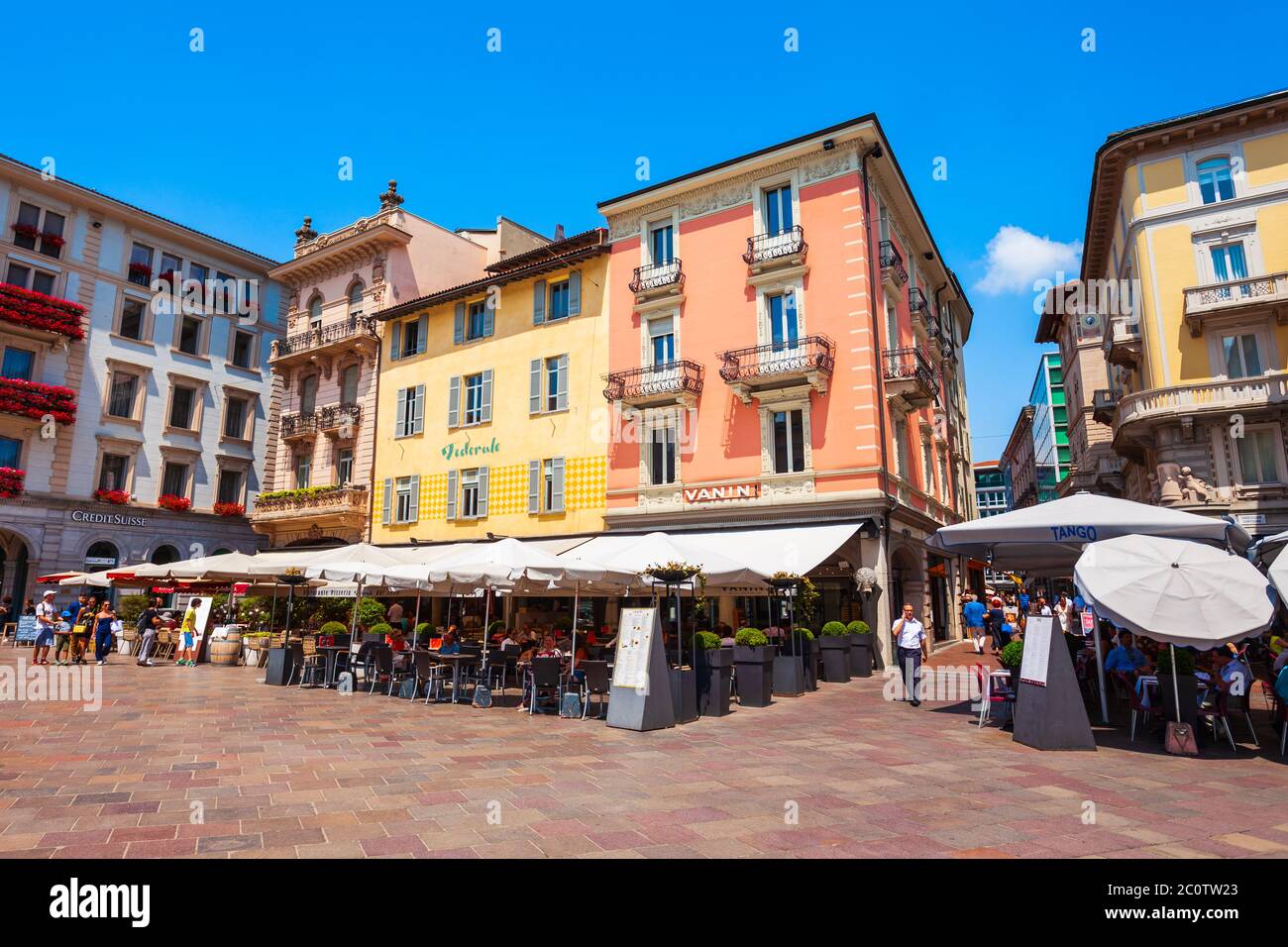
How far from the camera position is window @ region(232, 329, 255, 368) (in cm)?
3450

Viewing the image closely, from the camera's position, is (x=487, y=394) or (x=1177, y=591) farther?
(x=487, y=394)

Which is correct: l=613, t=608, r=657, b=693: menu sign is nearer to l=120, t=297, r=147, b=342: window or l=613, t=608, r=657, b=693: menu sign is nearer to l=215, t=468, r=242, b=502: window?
l=215, t=468, r=242, b=502: window

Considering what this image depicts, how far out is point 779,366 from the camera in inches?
761

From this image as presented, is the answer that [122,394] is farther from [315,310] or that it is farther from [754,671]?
[754,671]

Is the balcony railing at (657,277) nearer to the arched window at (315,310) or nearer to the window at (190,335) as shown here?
the arched window at (315,310)

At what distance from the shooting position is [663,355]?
22016mm

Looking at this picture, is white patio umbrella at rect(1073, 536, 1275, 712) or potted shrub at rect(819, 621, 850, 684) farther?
potted shrub at rect(819, 621, 850, 684)

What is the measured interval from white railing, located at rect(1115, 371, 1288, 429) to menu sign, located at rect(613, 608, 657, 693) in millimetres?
21065

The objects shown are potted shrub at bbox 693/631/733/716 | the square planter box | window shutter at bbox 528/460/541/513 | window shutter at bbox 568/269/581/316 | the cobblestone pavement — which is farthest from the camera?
window shutter at bbox 568/269/581/316

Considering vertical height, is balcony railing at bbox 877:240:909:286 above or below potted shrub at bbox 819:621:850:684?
above

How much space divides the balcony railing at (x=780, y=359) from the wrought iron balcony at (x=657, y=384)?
3.30 feet

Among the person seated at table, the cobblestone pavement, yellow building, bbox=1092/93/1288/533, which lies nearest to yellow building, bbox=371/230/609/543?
the cobblestone pavement

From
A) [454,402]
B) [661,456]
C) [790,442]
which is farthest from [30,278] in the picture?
[790,442]

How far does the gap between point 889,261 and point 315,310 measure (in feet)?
77.1
